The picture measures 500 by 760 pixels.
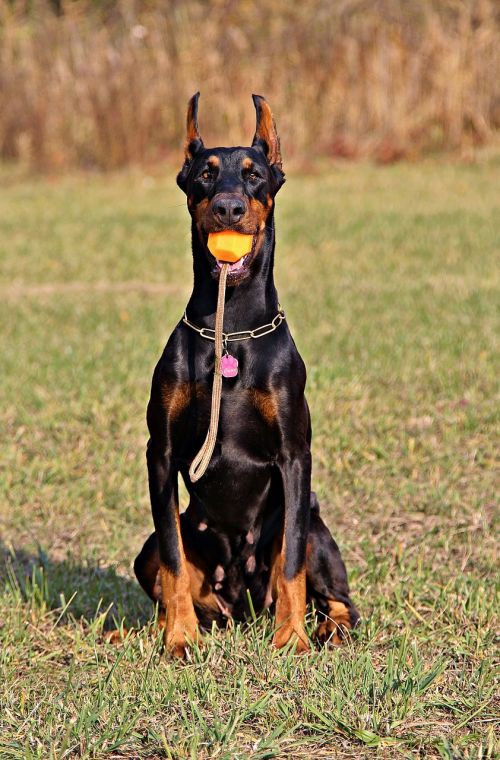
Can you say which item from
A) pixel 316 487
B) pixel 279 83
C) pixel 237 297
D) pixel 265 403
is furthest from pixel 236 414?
pixel 279 83

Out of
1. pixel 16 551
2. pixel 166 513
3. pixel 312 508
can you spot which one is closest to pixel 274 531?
pixel 312 508

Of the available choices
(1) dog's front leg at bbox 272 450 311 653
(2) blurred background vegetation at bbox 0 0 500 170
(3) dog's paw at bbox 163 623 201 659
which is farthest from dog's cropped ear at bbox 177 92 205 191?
(2) blurred background vegetation at bbox 0 0 500 170

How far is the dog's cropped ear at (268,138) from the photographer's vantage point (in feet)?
12.5

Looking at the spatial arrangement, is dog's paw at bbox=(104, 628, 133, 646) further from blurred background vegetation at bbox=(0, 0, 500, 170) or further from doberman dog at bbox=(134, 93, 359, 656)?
blurred background vegetation at bbox=(0, 0, 500, 170)

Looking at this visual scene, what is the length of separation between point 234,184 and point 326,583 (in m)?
1.38

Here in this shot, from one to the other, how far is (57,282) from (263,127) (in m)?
6.91

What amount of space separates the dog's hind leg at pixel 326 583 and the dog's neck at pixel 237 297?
0.72 meters

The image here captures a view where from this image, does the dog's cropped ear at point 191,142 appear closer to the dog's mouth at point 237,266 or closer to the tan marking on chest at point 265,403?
the dog's mouth at point 237,266

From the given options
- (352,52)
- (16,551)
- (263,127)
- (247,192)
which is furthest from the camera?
(352,52)

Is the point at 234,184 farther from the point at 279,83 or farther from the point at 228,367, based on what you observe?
the point at 279,83

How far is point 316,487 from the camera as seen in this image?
219 inches

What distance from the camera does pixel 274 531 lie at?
12.8 feet

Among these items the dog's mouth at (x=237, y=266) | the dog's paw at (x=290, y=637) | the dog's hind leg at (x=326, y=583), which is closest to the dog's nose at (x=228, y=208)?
the dog's mouth at (x=237, y=266)

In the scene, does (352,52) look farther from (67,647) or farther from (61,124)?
(67,647)
